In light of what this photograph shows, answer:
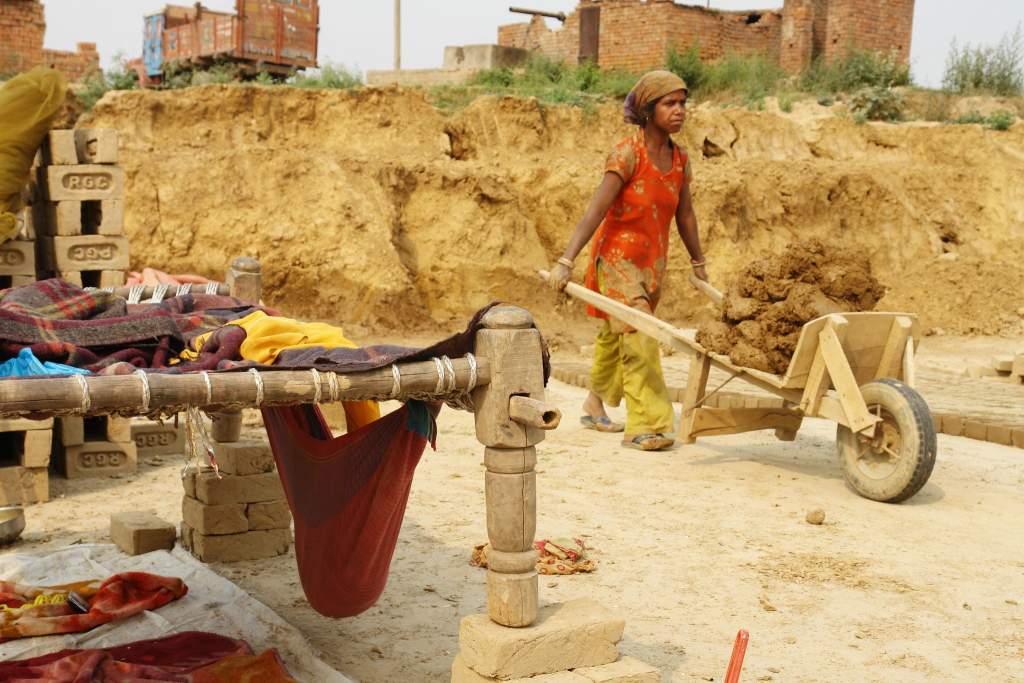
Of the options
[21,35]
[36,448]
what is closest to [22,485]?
[36,448]

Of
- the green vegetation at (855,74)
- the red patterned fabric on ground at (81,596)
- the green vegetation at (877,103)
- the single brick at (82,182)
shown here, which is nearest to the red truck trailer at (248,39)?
the green vegetation at (855,74)

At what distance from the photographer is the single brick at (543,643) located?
9.59 feet

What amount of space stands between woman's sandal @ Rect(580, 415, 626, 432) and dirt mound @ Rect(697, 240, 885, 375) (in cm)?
170

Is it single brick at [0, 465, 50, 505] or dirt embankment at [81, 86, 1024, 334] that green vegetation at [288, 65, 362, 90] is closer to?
dirt embankment at [81, 86, 1024, 334]

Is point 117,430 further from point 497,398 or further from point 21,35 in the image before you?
point 21,35

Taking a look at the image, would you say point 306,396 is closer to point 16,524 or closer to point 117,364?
point 117,364

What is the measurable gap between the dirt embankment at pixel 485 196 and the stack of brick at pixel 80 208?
16.6ft

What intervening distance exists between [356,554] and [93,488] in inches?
117

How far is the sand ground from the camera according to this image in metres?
3.73

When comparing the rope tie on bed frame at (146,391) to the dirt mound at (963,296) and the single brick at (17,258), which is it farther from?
the dirt mound at (963,296)

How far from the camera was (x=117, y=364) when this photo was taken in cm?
307

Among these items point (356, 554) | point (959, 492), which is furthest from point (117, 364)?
point (959, 492)

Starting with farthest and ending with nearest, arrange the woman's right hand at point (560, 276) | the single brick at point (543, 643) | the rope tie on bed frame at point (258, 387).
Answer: the woman's right hand at point (560, 276)
the single brick at point (543, 643)
the rope tie on bed frame at point (258, 387)

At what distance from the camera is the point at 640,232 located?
686 centimetres
